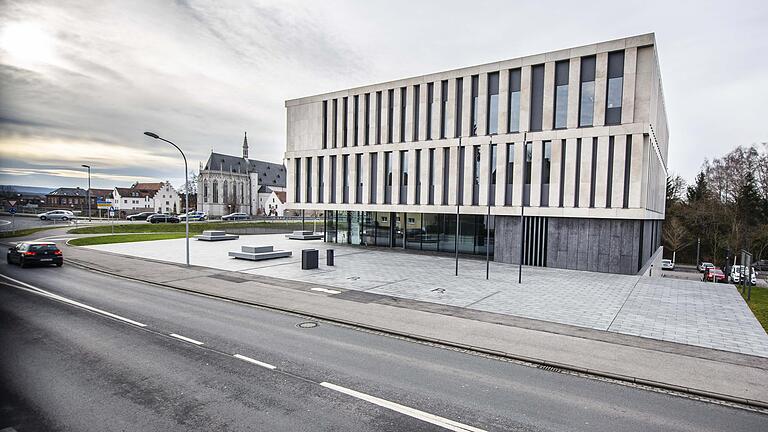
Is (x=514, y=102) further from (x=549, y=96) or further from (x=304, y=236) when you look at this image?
(x=304, y=236)

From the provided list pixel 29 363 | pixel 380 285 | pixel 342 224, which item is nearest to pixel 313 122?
pixel 342 224

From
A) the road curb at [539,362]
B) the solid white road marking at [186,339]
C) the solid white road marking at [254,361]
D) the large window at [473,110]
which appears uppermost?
the large window at [473,110]

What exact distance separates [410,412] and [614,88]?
23.2 meters

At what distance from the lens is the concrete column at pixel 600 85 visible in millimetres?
22516

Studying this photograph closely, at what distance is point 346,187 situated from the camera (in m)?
34.1

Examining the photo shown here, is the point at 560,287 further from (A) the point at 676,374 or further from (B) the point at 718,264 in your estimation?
(B) the point at 718,264

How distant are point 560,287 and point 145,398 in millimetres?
16869

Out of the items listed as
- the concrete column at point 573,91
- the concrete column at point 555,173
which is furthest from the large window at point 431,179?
the concrete column at point 573,91

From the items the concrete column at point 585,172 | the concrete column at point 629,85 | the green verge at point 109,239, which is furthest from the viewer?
the green verge at point 109,239

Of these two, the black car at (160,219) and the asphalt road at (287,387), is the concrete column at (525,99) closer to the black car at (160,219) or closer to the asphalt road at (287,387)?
the asphalt road at (287,387)

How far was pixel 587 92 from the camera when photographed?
77.0 ft

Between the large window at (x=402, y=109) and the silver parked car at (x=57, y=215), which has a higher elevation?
the large window at (x=402, y=109)

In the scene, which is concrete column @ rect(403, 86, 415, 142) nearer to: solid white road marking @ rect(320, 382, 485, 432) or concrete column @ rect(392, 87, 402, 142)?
concrete column @ rect(392, 87, 402, 142)

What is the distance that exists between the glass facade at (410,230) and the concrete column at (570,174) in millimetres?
5022
